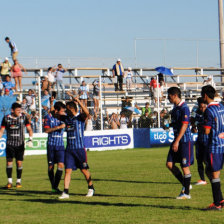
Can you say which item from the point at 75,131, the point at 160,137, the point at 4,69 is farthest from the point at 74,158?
the point at 160,137

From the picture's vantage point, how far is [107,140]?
31516 mm

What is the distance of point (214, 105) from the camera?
987 centimetres

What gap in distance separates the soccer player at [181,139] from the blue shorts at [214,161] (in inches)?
58.1

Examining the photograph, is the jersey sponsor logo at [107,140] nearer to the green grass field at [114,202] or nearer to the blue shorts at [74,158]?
the green grass field at [114,202]

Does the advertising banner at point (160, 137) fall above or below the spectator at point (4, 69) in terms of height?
below

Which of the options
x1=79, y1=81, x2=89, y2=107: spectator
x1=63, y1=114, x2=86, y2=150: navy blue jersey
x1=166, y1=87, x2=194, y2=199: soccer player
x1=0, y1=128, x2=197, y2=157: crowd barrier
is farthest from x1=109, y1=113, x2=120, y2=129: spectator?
x1=166, y1=87, x2=194, y2=199: soccer player

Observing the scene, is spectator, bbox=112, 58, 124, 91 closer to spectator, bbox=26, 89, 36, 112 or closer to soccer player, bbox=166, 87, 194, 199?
spectator, bbox=26, 89, 36, 112

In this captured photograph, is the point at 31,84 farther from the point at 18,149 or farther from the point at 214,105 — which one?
the point at 214,105

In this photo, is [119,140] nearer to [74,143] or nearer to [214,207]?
[74,143]

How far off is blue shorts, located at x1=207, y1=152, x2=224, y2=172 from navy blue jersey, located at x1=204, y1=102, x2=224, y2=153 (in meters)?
0.07

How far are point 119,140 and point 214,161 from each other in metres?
22.2

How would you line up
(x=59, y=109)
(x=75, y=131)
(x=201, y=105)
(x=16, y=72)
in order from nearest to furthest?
(x=75, y=131) → (x=59, y=109) → (x=201, y=105) → (x=16, y=72)

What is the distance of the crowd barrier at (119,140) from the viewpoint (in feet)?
96.8

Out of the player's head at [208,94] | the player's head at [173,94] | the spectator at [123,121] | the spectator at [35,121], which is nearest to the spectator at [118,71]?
the spectator at [123,121]
